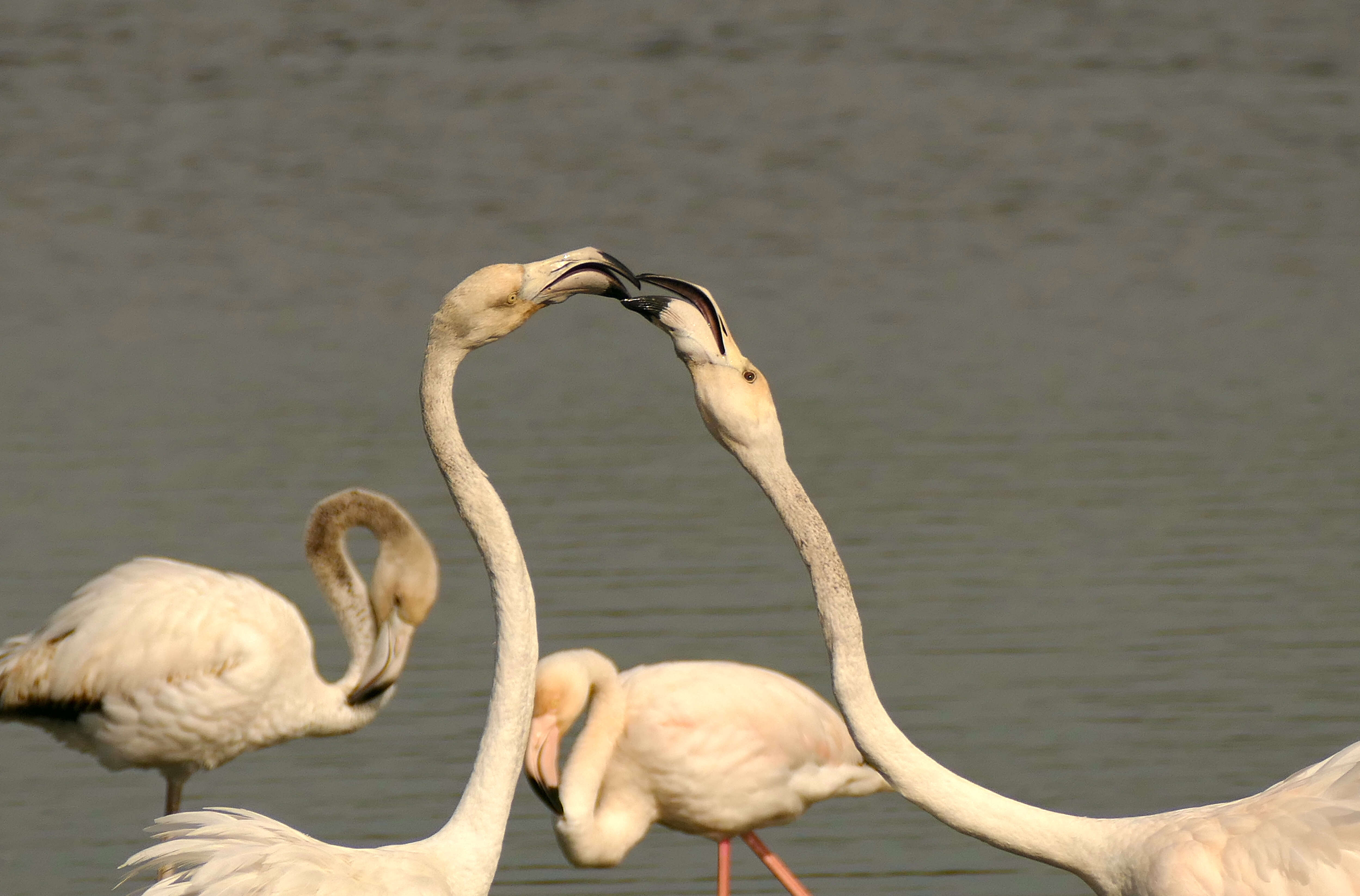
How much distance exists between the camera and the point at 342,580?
21.3ft

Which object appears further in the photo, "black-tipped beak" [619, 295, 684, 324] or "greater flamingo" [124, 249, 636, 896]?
"black-tipped beak" [619, 295, 684, 324]

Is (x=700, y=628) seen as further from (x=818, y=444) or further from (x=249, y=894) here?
(x=249, y=894)

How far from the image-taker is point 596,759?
18.2 ft

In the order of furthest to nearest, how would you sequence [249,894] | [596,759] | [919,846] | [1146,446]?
[1146,446], [919,846], [596,759], [249,894]

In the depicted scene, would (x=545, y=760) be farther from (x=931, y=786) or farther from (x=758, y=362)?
(x=758, y=362)

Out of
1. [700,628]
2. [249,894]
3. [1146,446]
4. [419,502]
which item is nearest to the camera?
[249,894]

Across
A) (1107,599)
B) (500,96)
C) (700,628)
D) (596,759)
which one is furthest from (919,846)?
(500,96)

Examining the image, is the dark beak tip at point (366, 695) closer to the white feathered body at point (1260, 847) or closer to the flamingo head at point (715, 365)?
the flamingo head at point (715, 365)

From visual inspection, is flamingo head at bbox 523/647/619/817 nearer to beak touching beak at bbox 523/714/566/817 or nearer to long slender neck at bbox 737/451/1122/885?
beak touching beak at bbox 523/714/566/817

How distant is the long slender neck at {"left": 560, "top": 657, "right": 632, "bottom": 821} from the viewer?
17.8 feet

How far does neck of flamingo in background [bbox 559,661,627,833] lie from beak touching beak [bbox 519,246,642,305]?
1936 mm

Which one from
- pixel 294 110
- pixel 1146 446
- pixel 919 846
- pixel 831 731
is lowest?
pixel 919 846

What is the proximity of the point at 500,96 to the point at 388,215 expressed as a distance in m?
4.13

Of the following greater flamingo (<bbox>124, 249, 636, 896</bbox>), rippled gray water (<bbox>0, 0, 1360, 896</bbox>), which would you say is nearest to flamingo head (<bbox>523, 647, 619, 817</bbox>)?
rippled gray water (<bbox>0, 0, 1360, 896</bbox>)
